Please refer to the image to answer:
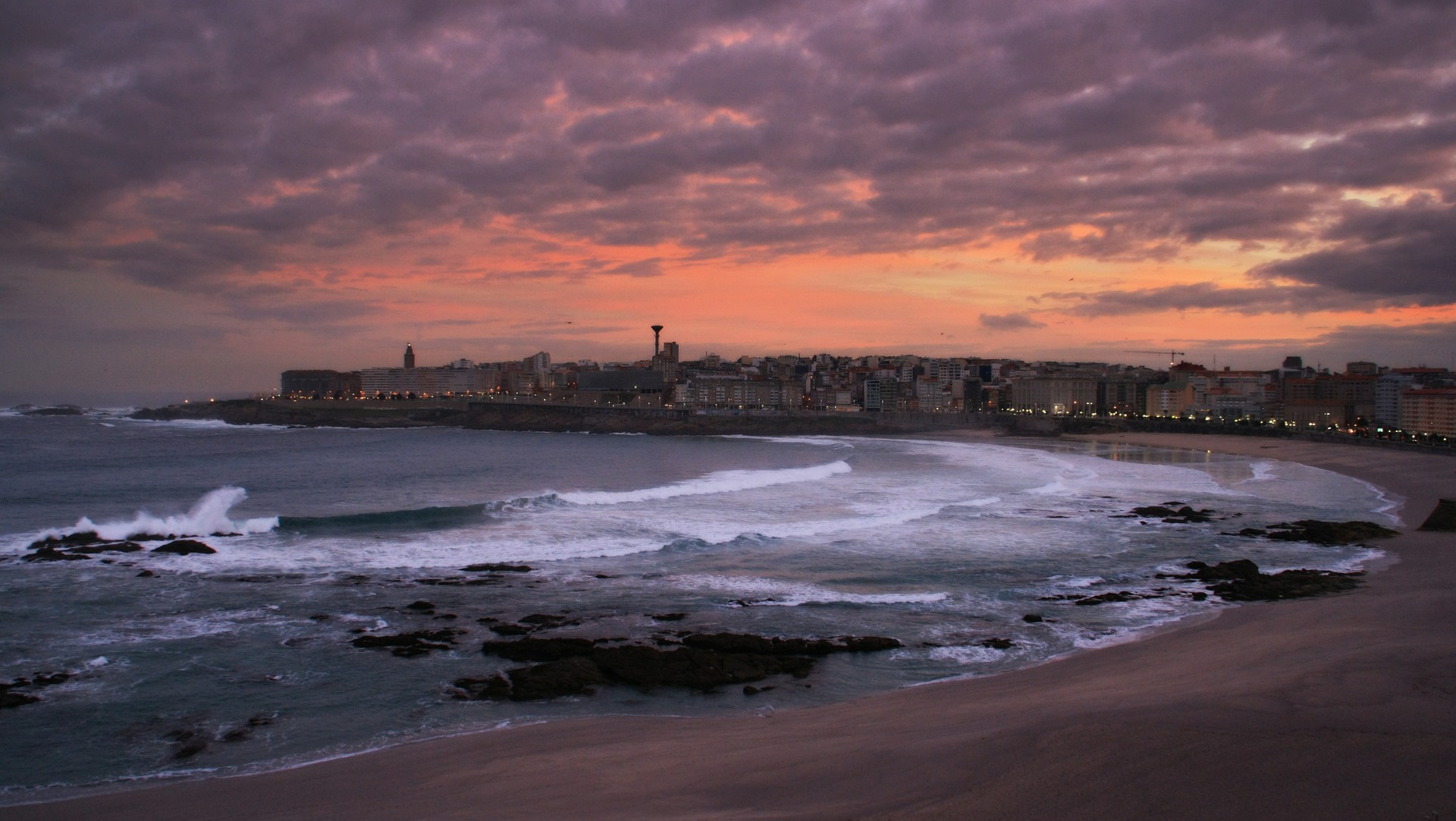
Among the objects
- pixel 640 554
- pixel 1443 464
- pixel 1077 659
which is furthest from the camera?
pixel 1443 464

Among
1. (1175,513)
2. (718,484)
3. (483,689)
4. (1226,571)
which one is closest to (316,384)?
(718,484)

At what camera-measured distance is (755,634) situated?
39.6ft

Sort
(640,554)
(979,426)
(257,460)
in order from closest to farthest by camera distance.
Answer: (640,554) → (257,460) → (979,426)

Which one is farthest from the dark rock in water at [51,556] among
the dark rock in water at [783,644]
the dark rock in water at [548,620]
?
the dark rock in water at [783,644]

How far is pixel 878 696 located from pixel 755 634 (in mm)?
2760

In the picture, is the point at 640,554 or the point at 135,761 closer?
the point at 135,761

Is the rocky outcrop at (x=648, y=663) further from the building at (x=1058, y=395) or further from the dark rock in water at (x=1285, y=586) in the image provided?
the building at (x=1058, y=395)

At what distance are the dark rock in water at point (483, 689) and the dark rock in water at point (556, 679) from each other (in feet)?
0.35

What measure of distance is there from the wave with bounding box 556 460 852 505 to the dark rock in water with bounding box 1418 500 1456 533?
20.0m

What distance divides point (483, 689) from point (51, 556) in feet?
44.7

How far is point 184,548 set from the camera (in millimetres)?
18625

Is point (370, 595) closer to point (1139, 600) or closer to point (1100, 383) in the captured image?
point (1139, 600)

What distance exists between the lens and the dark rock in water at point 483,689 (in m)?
9.77

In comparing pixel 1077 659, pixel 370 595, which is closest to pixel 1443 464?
pixel 1077 659
